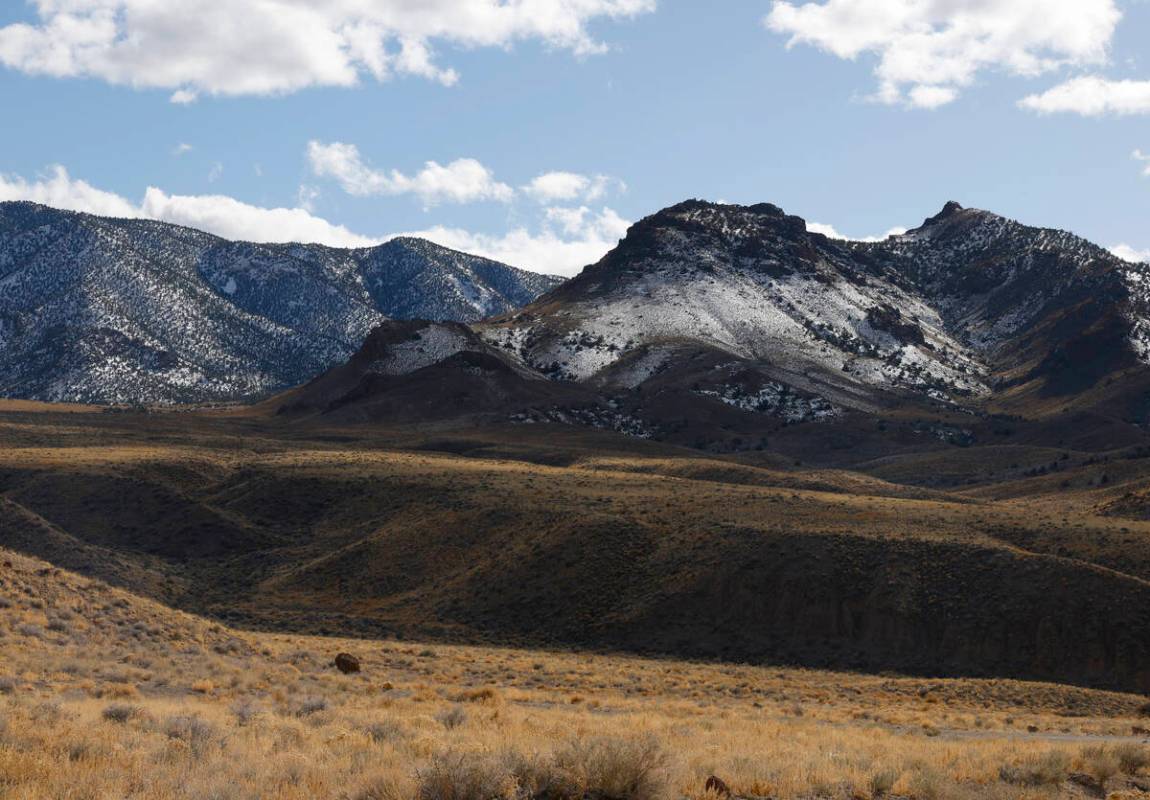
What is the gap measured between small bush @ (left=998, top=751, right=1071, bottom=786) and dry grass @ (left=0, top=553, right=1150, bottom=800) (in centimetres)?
4

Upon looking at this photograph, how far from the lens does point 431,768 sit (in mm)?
12164

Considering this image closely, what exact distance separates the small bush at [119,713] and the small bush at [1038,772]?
40.5 feet

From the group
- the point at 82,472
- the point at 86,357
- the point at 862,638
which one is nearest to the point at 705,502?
the point at 862,638

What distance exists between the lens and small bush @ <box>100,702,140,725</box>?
16219 millimetres

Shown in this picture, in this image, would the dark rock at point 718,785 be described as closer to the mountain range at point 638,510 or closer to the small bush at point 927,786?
the small bush at point 927,786

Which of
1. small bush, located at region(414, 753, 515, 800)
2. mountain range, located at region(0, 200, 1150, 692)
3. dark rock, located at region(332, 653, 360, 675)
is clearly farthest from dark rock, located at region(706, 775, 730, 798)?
mountain range, located at region(0, 200, 1150, 692)

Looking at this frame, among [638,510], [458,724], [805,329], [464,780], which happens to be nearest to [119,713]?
[458,724]

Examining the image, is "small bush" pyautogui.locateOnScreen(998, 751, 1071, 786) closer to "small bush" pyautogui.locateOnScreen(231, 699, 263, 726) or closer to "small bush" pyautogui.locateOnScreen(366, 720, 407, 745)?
"small bush" pyautogui.locateOnScreen(366, 720, 407, 745)

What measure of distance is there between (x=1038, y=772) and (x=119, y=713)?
1315cm

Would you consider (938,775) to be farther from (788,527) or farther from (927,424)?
(927,424)

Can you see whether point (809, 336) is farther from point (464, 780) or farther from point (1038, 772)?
point (464, 780)

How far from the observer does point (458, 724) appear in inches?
734

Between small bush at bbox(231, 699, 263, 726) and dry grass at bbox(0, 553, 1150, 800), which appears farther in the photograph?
small bush at bbox(231, 699, 263, 726)

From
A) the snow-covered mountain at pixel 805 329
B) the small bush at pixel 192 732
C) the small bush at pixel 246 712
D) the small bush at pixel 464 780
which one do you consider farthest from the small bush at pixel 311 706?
the snow-covered mountain at pixel 805 329
